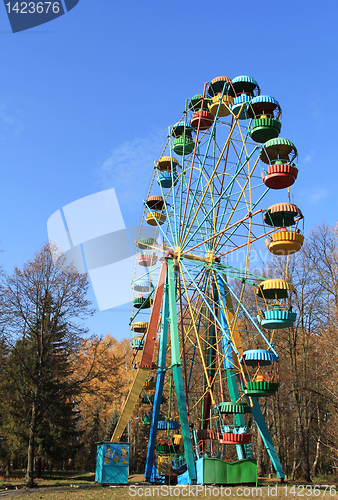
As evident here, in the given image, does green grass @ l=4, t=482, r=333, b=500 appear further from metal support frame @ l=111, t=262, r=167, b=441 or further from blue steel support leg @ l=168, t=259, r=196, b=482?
Result: metal support frame @ l=111, t=262, r=167, b=441

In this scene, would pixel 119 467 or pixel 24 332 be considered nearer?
pixel 119 467

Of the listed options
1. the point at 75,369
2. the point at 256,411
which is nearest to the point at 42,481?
the point at 75,369

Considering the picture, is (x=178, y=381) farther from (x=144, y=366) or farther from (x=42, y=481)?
(x=42, y=481)

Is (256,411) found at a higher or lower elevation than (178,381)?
lower

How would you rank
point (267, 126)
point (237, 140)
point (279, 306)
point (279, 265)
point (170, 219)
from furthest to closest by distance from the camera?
point (279, 265), point (170, 219), point (237, 140), point (267, 126), point (279, 306)

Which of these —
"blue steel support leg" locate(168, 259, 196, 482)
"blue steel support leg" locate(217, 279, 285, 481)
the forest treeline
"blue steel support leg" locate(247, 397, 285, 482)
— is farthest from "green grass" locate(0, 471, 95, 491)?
"blue steel support leg" locate(247, 397, 285, 482)

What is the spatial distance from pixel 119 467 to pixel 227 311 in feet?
25.0

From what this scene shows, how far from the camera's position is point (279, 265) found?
86.8 feet

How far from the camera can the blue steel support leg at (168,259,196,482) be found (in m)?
14.0

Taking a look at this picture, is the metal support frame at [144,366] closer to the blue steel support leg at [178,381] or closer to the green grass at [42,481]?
the blue steel support leg at [178,381]

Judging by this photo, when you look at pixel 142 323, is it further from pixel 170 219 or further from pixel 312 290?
pixel 312 290

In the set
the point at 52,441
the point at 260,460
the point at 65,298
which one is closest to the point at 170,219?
the point at 65,298

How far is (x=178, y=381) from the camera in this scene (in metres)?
14.9

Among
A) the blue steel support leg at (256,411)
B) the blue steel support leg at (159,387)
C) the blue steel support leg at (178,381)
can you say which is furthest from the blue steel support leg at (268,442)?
the blue steel support leg at (159,387)
